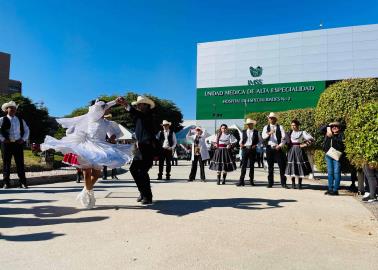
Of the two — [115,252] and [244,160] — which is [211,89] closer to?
[244,160]

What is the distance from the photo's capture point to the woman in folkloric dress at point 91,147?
21.9 ft

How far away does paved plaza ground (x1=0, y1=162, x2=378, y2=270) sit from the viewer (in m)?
3.95

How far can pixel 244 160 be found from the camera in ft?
39.3

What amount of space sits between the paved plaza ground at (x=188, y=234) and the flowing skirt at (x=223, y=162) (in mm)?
4034

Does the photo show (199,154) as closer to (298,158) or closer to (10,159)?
(298,158)

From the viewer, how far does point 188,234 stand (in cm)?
502

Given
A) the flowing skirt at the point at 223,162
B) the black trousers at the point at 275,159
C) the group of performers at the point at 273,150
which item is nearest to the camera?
the group of performers at the point at 273,150

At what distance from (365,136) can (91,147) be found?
183 inches

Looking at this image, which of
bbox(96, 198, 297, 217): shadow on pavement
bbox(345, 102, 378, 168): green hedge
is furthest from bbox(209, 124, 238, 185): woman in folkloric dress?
bbox(345, 102, 378, 168): green hedge

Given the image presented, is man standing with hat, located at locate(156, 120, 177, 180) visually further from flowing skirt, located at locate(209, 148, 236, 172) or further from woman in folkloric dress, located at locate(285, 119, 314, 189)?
woman in folkloric dress, located at locate(285, 119, 314, 189)

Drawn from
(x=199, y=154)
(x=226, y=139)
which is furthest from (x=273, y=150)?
(x=199, y=154)

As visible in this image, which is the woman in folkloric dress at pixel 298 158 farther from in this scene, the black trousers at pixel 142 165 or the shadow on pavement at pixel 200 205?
the black trousers at pixel 142 165

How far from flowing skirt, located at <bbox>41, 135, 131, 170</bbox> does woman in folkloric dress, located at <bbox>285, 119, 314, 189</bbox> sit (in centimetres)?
540

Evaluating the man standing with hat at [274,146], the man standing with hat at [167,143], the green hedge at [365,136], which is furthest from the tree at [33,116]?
the green hedge at [365,136]
